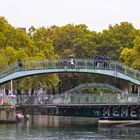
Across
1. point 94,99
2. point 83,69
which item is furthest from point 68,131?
point 94,99

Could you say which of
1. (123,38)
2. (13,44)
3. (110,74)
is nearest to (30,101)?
(110,74)

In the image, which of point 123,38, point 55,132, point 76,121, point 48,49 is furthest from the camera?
point 123,38

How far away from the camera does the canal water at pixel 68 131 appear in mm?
76594

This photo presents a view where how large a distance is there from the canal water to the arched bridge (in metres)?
5.20

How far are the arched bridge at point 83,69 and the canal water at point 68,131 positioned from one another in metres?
5.20

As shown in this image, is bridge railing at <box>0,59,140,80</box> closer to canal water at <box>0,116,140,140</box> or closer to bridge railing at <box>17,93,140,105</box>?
bridge railing at <box>17,93,140,105</box>

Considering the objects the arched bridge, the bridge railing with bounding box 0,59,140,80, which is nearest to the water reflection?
the arched bridge

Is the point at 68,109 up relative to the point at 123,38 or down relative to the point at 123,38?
down

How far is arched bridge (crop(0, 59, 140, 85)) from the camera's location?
8856 cm

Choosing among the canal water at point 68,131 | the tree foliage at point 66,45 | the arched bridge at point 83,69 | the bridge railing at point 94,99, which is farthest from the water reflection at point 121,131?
the tree foliage at point 66,45

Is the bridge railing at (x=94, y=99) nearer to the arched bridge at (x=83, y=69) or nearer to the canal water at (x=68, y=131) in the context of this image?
the canal water at (x=68, y=131)

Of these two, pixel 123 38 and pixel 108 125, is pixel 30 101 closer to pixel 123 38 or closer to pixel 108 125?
pixel 108 125

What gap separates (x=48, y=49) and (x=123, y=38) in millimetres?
22816

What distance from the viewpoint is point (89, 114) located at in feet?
307
